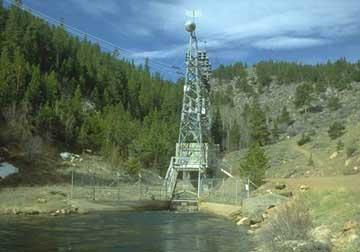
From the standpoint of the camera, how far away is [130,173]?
89.2 m

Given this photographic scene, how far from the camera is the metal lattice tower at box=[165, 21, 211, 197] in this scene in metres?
77.6

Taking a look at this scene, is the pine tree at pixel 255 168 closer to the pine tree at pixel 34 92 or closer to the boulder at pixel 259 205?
the boulder at pixel 259 205

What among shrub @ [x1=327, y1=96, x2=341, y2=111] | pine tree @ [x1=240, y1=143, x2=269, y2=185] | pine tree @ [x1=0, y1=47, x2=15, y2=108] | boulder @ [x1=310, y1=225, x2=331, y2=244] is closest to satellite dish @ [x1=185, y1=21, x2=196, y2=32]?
pine tree @ [x1=240, y1=143, x2=269, y2=185]

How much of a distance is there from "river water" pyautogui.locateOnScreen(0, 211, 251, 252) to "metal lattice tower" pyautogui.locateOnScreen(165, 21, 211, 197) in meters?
28.4

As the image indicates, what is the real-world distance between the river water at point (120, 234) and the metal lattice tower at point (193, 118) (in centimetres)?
2841

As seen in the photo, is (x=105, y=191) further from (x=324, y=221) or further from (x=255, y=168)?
(x=324, y=221)

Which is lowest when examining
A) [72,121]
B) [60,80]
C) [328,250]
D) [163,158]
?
[328,250]

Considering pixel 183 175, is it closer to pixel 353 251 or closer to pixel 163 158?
pixel 163 158

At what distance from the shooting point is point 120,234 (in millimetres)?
35906

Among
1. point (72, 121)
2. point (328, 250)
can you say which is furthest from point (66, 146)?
point (328, 250)

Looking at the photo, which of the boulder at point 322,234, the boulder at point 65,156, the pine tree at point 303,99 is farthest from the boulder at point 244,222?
the pine tree at point 303,99

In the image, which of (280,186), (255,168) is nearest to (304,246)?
(280,186)

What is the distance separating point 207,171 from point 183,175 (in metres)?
3.78

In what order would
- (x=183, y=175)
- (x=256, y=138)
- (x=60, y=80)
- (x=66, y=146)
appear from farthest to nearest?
(x=256, y=138)
(x=60, y=80)
(x=66, y=146)
(x=183, y=175)
